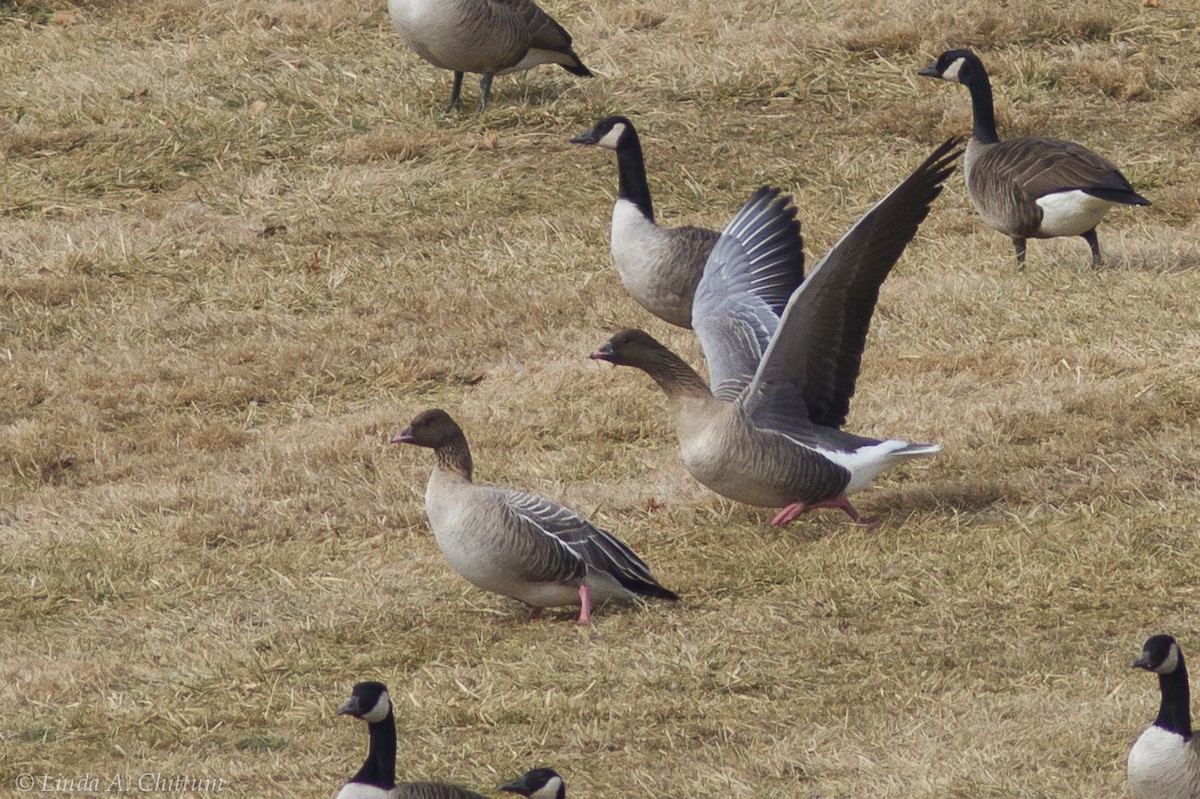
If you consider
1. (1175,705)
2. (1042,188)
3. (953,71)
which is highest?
(953,71)

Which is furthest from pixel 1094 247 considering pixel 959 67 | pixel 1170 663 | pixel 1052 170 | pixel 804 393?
pixel 1170 663

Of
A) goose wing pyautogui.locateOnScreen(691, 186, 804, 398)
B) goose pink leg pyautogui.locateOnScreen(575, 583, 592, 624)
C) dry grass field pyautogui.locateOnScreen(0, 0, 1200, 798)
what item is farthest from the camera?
goose wing pyautogui.locateOnScreen(691, 186, 804, 398)

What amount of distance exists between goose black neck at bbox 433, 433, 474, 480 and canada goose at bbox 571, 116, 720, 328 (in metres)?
2.57

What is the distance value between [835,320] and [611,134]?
327 cm

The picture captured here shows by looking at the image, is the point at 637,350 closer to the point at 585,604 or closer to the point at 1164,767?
the point at 585,604

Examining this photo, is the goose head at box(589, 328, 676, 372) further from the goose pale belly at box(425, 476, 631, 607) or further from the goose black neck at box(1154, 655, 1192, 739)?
the goose black neck at box(1154, 655, 1192, 739)

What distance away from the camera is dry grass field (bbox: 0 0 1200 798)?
531 centimetres

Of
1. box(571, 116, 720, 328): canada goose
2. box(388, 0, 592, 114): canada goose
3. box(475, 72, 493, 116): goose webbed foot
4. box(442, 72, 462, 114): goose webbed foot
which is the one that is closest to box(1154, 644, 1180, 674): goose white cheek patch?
box(571, 116, 720, 328): canada goose

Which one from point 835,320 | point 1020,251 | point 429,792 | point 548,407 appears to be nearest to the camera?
point 429,792

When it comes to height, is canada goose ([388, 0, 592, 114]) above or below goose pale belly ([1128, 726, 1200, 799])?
above

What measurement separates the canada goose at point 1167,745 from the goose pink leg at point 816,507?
228cm

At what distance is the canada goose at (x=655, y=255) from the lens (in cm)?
861

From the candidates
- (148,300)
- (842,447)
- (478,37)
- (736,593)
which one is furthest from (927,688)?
(478,37)

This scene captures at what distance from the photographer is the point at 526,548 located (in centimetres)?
585
